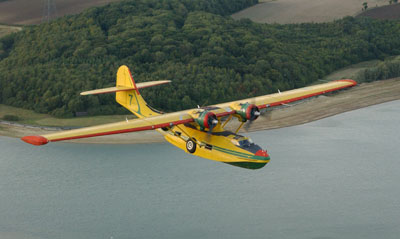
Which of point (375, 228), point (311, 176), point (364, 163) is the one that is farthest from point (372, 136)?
point (375, 228)

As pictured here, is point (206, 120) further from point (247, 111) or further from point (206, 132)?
point (247, 111)

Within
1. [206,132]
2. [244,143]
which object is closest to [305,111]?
[206,132]

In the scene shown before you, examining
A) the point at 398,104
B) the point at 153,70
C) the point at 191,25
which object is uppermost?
the point at 191,25

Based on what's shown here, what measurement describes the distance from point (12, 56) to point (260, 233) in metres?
75.0

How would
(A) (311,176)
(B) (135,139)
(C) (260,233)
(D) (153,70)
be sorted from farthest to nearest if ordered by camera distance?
(D) (153,70), (B) (135,139), (A) (311,176), (C) (260,233)

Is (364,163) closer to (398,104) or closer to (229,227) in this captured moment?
(229,227)

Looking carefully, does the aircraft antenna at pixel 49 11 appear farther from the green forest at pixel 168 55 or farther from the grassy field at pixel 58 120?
the grassy field at pixel 58 120

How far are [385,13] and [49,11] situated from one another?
81626 millimetres

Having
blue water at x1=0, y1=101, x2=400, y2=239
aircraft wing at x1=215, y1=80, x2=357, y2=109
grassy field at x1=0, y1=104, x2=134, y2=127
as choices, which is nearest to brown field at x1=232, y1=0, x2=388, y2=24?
grassy field at x1=0, y1=104, x2=134, y2=127

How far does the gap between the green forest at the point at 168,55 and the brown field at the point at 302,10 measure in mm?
9578

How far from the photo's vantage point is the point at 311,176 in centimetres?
7756

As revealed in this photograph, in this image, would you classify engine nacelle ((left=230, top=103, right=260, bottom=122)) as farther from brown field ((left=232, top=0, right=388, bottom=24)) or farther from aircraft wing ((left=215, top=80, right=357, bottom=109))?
brown field ((left=232, top=0, right=388, bottom=24))

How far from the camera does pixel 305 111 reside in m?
105

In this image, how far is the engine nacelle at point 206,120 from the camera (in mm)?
59062
